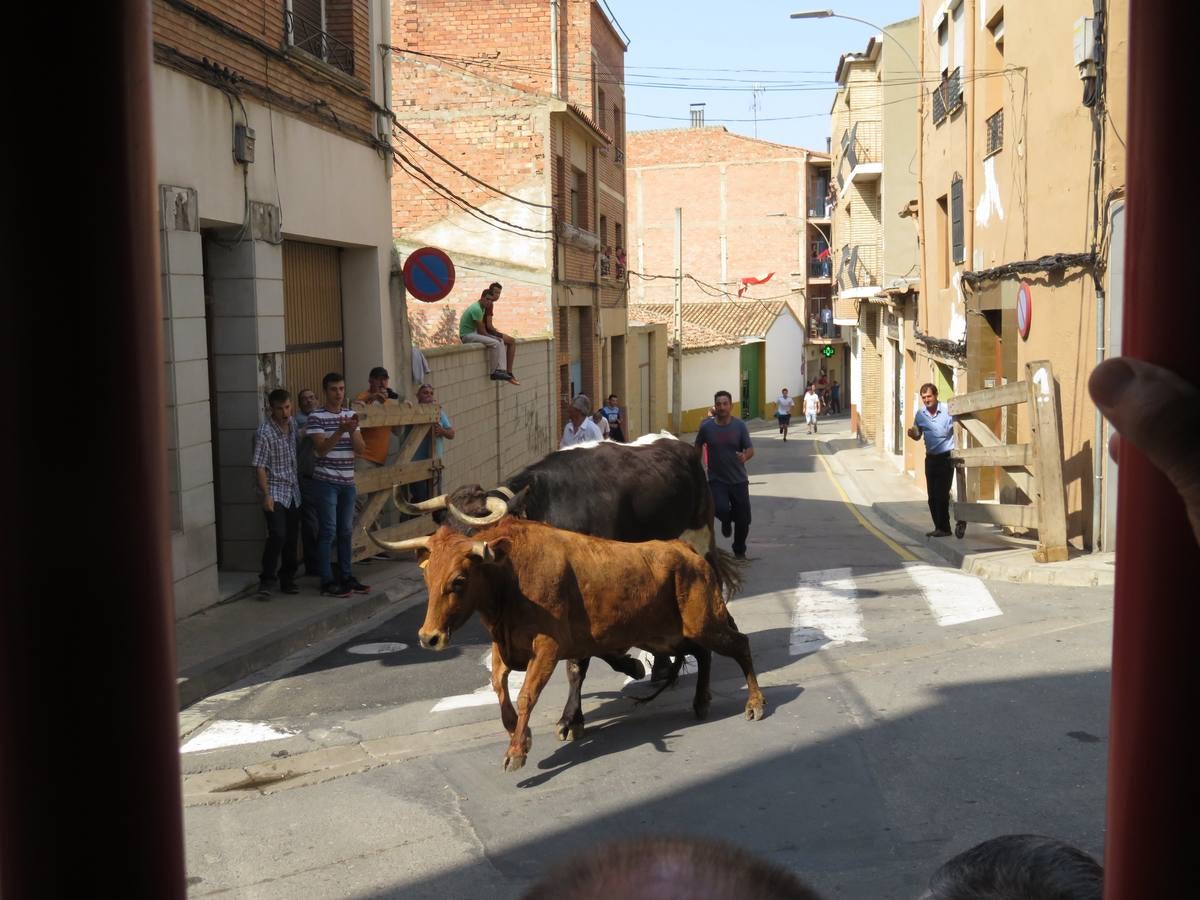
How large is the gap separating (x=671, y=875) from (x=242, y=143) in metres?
11.4

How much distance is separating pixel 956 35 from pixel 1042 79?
23.8 feet

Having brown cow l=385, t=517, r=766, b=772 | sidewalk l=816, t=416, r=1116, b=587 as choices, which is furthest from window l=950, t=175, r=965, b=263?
brown cow l=385, t=517, r=766, b=772

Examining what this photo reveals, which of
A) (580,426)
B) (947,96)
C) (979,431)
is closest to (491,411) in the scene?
(580,426)

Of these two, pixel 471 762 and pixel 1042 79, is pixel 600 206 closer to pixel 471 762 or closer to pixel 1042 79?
pixel 1042 79

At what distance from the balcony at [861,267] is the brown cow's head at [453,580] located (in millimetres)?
31011

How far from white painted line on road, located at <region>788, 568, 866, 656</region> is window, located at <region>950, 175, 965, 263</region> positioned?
1051 centimetres

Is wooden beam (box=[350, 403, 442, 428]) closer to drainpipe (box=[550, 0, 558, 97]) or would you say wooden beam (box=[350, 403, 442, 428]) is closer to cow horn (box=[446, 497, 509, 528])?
cow horn (box=[446, 497, 509, 528])

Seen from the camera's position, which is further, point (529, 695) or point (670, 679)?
point (670, 679)

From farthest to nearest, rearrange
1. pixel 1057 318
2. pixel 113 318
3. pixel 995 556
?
1. pixel 1057 318
2. pixel 995 556
3. pixel 113 318

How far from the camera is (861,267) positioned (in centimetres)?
4097

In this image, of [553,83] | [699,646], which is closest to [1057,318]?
[699,646]

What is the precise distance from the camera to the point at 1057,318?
49.7ft

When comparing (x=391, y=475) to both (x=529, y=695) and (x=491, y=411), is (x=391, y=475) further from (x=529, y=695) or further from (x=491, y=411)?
(x=491, y=411)

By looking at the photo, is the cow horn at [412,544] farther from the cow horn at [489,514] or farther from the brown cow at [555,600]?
the cow horn at [489,514]
